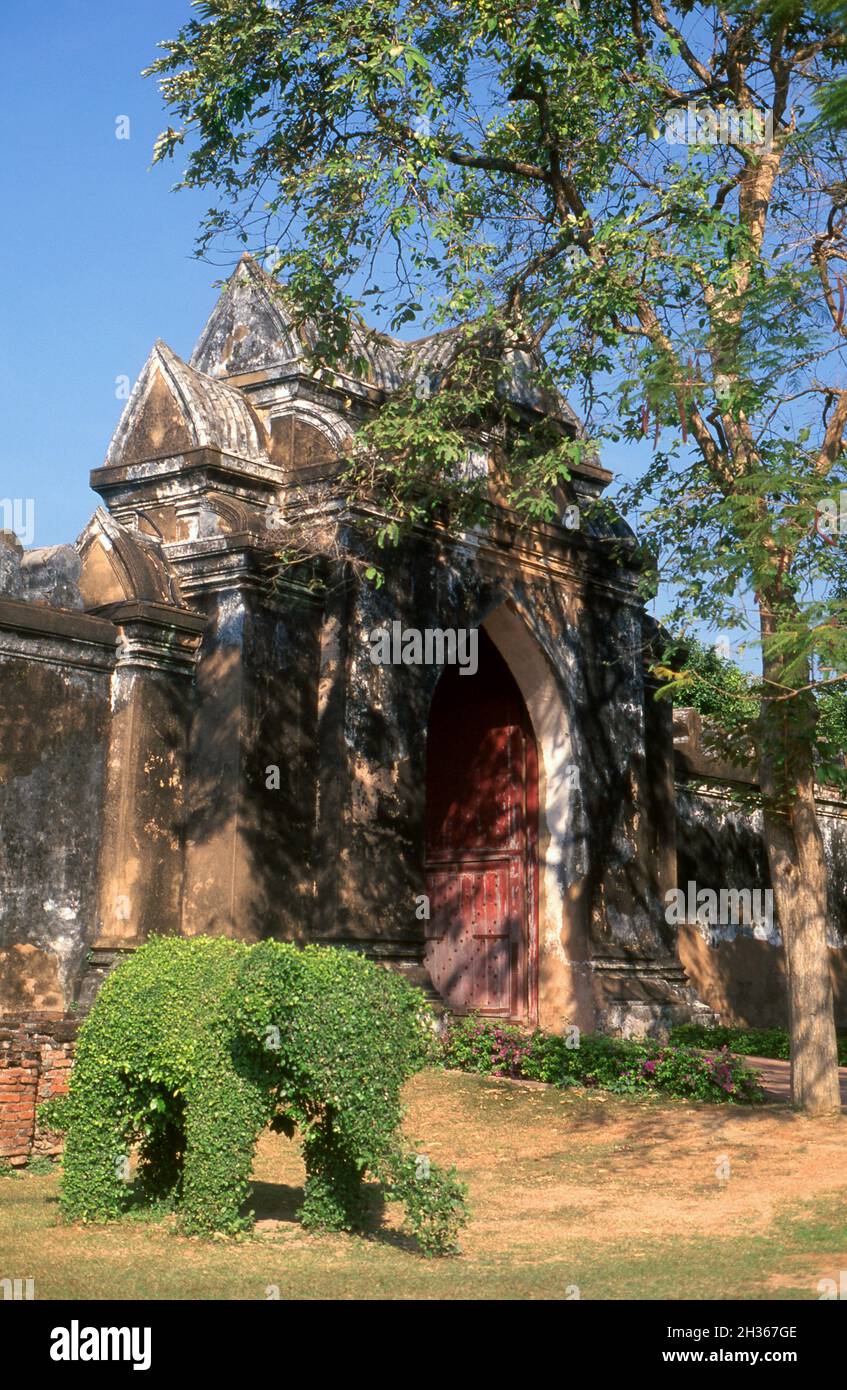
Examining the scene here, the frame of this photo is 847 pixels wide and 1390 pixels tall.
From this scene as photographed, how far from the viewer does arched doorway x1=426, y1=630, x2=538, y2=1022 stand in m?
12.5

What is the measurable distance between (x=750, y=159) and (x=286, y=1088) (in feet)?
20.8

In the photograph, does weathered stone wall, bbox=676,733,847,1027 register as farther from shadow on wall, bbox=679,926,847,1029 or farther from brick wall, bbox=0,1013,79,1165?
brick wall, bbox=0,1013,79,1165

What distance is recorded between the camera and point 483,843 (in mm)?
12898


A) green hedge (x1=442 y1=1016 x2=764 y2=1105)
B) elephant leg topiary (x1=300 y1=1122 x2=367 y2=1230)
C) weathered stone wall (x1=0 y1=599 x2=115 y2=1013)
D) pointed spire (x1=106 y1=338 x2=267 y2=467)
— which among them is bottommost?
elephant leg topiary (x1=300 y1=1122 x2=367 y2=1230)

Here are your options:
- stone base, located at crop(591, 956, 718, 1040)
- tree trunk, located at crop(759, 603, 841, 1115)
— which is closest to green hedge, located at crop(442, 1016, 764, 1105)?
tree trunk, located at crop(759, 603, 841, 1115)

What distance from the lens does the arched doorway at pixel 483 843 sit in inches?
493

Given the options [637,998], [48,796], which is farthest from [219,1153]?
[637,998]

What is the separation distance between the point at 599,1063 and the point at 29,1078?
4218 millimetres

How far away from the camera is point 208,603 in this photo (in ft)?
34.3

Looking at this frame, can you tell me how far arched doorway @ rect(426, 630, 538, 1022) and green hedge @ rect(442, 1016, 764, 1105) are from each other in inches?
65.8

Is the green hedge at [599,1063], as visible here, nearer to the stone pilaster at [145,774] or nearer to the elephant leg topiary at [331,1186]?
the stone pilaster at [145,774]

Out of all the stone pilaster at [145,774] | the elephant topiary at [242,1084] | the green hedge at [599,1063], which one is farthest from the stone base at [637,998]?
the elephant topiary at [242,1084]
